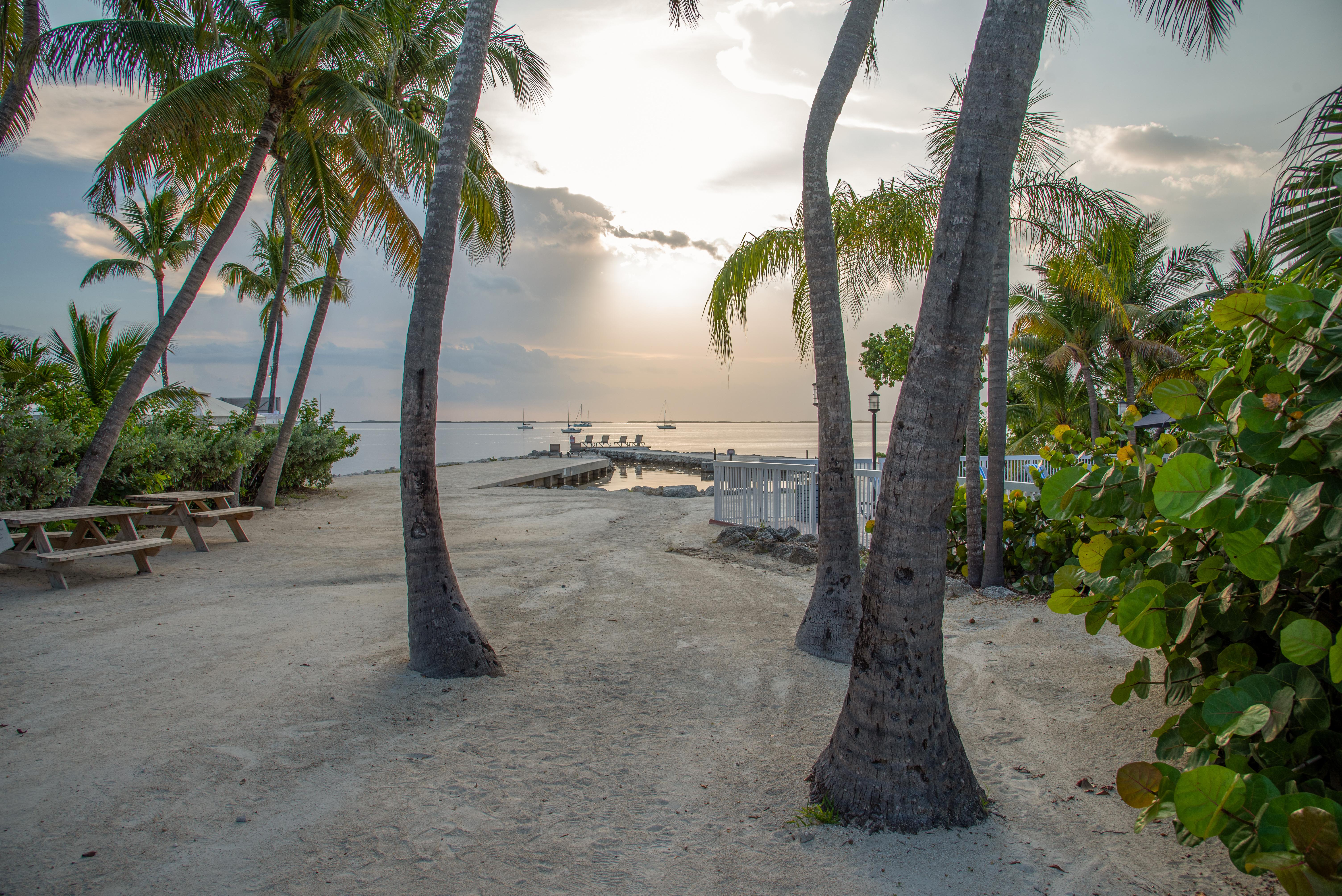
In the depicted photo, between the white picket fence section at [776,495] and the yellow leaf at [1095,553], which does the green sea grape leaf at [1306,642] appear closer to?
the yellow leaf at [1095,553]

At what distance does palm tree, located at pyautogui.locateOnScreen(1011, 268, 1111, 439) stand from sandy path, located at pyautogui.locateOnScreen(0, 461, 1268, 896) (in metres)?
19.3

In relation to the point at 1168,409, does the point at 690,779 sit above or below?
below

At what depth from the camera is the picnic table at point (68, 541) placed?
6.34 metres

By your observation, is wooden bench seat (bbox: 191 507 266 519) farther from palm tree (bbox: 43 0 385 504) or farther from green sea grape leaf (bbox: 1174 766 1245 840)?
green sea grape leaf (bbox: 1174 766 1245 840)

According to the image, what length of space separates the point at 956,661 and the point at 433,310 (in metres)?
4.80

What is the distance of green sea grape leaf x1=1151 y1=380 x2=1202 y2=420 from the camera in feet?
8.54

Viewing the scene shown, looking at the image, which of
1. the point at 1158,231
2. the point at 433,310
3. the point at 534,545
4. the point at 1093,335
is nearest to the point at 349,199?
the point at 534,545

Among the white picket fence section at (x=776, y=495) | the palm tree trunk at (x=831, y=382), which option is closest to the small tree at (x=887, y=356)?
the white picket fence section at (x=776, y=495)

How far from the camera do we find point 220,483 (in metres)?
12.7

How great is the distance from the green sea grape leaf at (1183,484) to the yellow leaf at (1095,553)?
0.81 metres

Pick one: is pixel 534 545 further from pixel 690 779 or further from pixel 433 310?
pixel 690 779

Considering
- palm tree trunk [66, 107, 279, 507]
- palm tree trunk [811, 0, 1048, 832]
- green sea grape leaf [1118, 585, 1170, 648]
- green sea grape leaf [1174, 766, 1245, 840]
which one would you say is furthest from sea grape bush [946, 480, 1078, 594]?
palm tree trunk [66, 107, 279, 507]

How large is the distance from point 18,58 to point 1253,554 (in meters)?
13.3

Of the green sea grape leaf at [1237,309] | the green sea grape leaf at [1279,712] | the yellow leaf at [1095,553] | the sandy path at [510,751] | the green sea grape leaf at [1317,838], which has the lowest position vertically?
the sandy path at [510,751]
